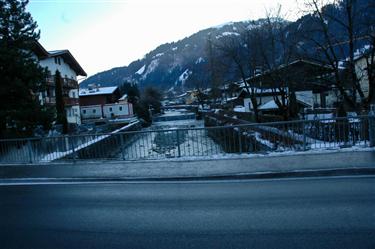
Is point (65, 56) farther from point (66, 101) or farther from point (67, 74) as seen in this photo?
point (66, 101)

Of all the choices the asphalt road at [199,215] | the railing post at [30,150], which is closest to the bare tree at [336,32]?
the asphalt road at [199,215]

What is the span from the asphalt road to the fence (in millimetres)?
4066

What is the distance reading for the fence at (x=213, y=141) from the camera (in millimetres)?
12195

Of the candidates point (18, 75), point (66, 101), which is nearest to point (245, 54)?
point (18, 75)

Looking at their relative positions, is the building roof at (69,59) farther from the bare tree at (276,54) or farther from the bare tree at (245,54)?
the bare tree at (276,54)

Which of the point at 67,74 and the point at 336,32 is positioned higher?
the point at 67,74

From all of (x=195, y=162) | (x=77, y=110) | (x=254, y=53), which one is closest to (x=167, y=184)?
(x=195, y=162)

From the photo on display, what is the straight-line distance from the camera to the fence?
1220 cm

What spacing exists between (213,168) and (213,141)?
18.5ft

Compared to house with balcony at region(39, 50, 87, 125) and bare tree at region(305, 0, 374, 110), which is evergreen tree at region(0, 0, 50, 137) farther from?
house with balcony at region(39, 50, 87, 125)

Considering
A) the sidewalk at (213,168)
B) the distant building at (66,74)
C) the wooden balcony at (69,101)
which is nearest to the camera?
the sidewalk at (213,168)

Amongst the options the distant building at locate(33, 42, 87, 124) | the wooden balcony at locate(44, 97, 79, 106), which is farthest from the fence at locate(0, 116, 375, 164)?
the wooden balcony at locate(44, 97, 79, 106)

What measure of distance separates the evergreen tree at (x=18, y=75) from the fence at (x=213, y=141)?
12.5 ft

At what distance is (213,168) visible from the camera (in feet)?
33.4
